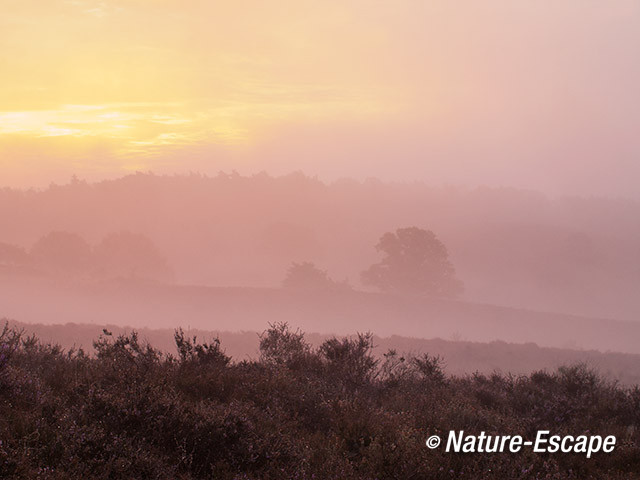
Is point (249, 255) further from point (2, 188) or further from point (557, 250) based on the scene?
point (2, 188)

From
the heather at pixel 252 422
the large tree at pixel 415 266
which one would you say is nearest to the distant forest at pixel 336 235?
the large tree at pixel 415 266

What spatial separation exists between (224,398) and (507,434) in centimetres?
391

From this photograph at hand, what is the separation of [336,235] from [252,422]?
456ft

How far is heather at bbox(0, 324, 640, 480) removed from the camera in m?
4.83

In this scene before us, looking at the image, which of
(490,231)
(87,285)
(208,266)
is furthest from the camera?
(490,231)

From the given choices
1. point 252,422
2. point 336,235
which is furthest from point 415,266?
point 336,235

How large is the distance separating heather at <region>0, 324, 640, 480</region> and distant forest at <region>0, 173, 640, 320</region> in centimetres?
6458

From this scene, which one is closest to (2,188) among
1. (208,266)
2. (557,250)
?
(208,266)

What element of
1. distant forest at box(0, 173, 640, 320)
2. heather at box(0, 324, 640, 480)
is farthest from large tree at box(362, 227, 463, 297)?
heather at box(0, 324, 640, 480)

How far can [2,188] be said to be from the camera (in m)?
196

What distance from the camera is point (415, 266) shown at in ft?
219

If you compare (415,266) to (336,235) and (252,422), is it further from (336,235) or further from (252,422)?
(336,235)

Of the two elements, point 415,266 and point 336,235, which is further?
point 336,235

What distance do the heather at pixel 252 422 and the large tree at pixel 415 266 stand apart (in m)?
57.0
